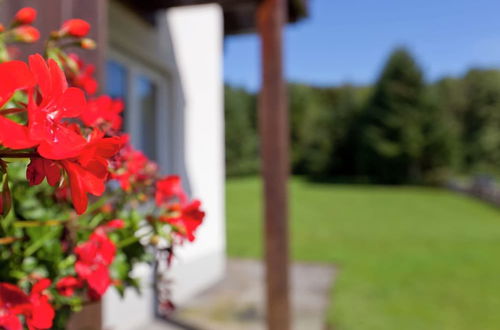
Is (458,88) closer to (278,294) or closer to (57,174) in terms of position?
(278,294)

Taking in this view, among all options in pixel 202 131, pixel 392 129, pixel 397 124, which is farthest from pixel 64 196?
pixel 392 129

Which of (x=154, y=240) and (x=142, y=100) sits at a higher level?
(x=142, y=100)

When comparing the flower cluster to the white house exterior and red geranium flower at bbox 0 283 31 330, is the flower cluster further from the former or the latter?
the white house exterior

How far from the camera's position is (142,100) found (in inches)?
149

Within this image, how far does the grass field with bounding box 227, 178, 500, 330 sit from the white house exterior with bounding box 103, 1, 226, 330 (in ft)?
4.67

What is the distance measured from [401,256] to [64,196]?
6.09 metres

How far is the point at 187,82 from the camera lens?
165 inches

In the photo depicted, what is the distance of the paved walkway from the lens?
11.1ft

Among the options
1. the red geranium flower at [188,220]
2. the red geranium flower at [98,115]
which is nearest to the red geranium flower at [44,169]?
the red geranium flower at [98,115]

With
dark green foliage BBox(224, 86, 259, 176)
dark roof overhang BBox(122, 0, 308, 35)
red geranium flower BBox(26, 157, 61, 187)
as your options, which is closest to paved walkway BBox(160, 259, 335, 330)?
dark roof overhang BBox(122, 0, 308, 35)

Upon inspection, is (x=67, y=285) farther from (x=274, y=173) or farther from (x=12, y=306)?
(x=274, y=173)

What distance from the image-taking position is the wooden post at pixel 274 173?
2.71 meters

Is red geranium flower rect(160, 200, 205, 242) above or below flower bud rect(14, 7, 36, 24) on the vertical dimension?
below

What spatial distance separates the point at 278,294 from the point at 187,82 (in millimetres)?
2344
